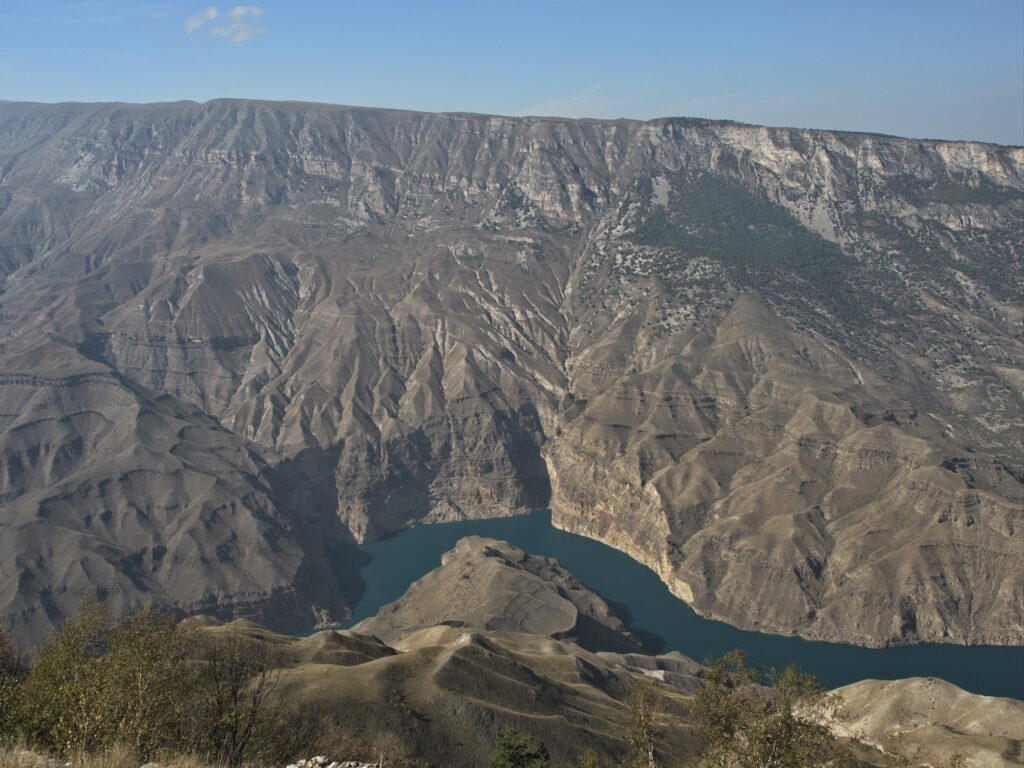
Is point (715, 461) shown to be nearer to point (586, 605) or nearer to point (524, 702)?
point (586, 605)

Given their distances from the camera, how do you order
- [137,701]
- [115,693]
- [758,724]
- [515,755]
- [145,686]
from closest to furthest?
[115,693]
[137,701]
[145,686]
[758,724]
[515,755]

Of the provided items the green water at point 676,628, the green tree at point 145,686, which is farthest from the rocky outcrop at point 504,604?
the green tree at point 145,686

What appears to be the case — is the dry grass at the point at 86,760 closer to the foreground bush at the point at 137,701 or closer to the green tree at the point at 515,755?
the foreground bush at the point at 137,701

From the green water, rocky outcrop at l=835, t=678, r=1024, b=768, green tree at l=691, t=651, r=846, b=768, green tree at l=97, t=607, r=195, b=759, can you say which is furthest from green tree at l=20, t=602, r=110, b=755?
the green water

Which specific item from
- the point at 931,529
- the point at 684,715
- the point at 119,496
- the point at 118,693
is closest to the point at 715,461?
the point at 931,529

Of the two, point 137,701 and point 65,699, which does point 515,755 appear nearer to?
point 137,701

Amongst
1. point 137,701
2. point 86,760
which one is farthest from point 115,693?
point 86,760
